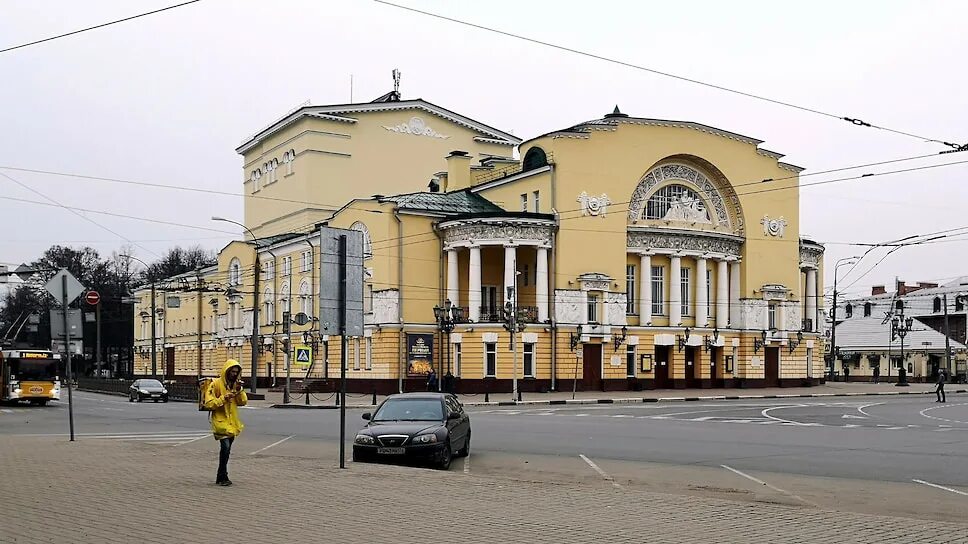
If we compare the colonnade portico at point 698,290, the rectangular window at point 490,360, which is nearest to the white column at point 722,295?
the colonnade portico at point 698,290

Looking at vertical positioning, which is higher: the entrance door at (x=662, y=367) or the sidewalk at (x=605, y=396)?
the entrance door at (x=662, y=367)

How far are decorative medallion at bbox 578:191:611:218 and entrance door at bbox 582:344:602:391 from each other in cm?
778

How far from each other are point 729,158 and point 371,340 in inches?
1003

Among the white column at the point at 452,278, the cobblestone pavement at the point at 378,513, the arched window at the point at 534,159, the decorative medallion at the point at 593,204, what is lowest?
the cobblestone pavement at the point at 378,513

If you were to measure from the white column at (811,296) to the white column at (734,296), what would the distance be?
760 cm

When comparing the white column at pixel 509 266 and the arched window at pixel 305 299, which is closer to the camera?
the white column at pixel 509 266

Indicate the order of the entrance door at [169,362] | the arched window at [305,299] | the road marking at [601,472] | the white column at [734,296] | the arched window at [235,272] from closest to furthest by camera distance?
1. the road marking at [601,472]
2. the arched window at [305,299]
3. the white column at [734,296]
4. the arched window at [235,272]
5. the entrance door at [169,362]

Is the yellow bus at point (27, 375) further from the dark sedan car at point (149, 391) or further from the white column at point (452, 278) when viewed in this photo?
the white column at point (452, 278)

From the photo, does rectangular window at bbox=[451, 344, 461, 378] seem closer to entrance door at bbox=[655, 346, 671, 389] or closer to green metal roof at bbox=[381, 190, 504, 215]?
green metal roof at bbox=[381, 190, 504, 215]

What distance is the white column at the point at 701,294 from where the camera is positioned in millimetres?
64625

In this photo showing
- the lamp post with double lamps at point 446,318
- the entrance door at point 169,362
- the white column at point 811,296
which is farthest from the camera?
the entrance door at point 169,362

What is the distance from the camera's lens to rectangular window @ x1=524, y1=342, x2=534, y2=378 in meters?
58.2

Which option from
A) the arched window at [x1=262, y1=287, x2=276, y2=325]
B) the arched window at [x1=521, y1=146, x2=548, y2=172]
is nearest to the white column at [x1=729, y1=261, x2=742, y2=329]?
the arched window at [x1=521, y1=146, x2=548, y2=172]

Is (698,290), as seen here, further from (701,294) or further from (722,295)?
(722,295)
